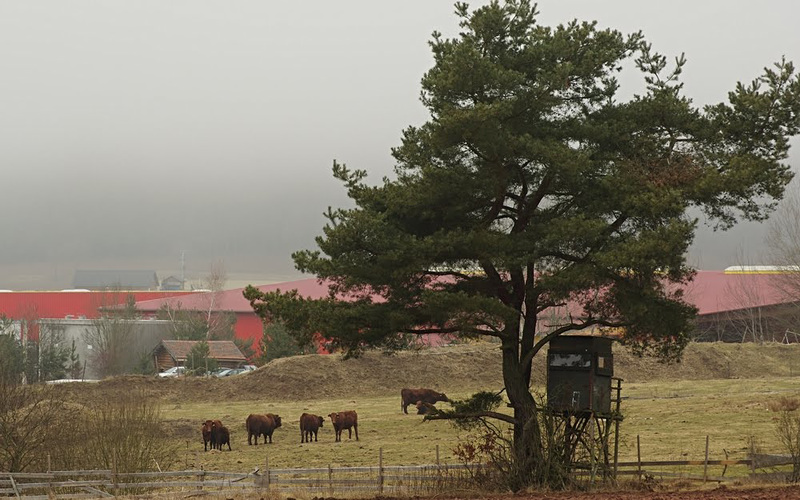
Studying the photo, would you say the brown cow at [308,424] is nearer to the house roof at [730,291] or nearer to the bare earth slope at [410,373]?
the bare earth slope at [410,373]

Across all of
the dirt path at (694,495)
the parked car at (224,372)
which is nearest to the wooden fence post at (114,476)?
the dirt path at (694,495)

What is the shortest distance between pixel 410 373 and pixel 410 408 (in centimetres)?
1469

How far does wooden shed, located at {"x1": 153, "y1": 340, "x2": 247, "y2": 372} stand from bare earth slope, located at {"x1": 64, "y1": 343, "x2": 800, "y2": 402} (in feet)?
49.2

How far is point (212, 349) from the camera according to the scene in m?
93.1

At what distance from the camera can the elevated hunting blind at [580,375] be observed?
2942cm

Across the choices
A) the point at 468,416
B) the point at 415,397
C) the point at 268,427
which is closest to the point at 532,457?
the point at 468,416

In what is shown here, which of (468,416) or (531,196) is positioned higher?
(531,196)

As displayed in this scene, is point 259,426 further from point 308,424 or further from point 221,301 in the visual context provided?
point 221,301

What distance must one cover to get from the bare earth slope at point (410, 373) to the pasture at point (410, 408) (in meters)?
0.09

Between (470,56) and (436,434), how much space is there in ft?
87.1

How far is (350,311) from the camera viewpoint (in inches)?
1111

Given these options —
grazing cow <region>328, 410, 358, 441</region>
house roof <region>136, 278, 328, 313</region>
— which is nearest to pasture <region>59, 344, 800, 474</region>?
grazing cow <region>328, 410, 358, 441</region>

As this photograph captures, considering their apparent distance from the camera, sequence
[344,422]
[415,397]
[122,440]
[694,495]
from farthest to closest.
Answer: [415,397] < [344,422] < [122,440] < [694,495]

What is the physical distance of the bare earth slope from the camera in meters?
73.8
